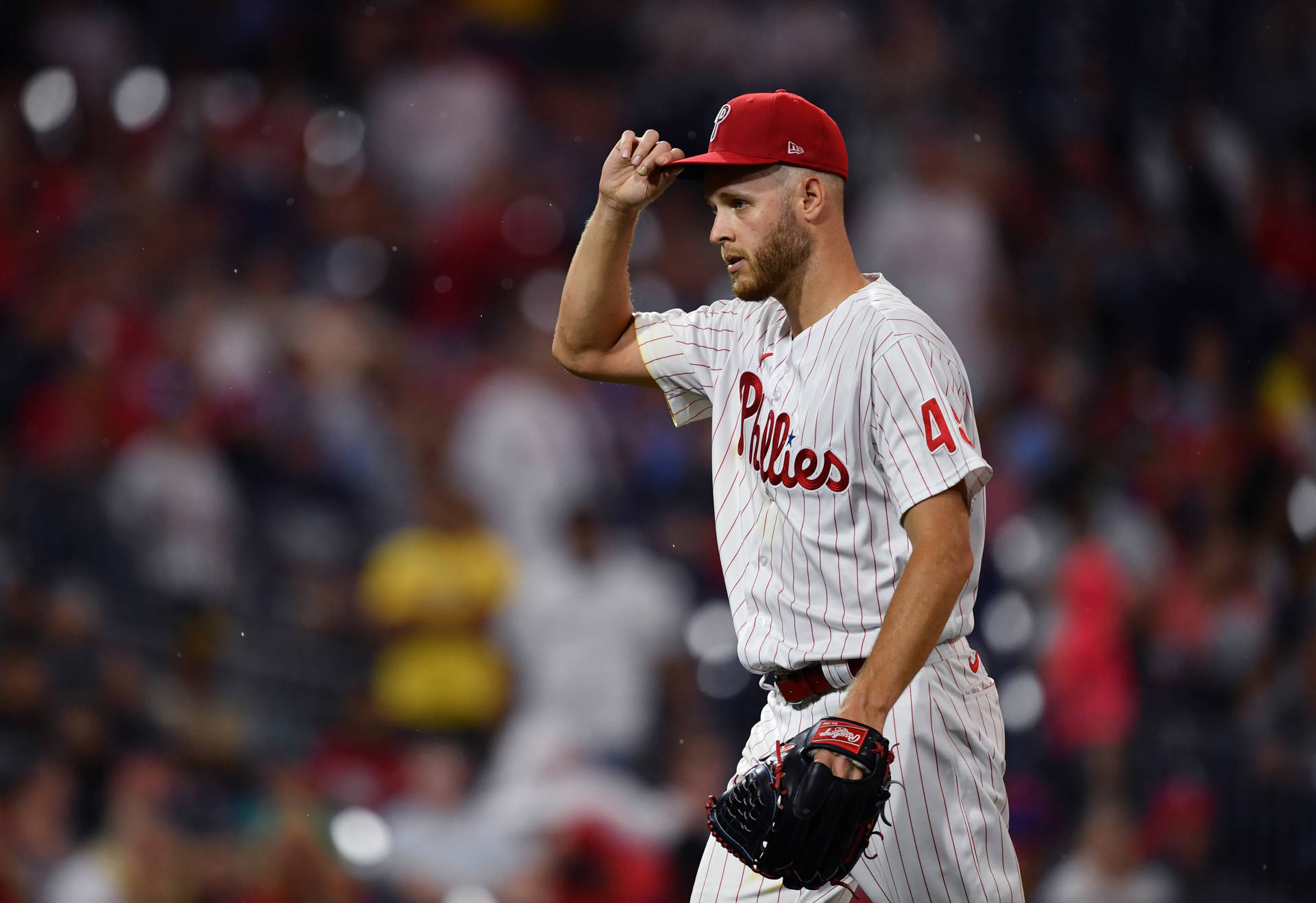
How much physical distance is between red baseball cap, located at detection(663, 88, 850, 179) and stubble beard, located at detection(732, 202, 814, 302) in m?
0.09

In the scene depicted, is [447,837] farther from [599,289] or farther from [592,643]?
[599,289]

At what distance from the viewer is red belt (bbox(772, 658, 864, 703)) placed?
2.52 meters

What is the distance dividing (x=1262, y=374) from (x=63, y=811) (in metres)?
5.49

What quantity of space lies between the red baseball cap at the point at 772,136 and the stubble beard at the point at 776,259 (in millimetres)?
90

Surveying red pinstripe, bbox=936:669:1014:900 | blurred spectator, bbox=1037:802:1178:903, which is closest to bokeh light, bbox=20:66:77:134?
blurred spectator, bbox=1037:802:1178:903

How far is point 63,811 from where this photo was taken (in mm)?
5195

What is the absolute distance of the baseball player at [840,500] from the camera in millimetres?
2434

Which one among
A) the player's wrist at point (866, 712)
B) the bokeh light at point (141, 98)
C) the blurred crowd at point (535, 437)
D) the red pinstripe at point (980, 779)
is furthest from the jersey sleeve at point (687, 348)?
the bokeh light at point (141, 98)

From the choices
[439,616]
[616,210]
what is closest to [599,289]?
[616,210]

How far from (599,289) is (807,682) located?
0.85 m

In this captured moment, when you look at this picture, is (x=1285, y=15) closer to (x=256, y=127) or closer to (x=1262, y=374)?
(x=1262, y=374)

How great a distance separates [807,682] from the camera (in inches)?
102

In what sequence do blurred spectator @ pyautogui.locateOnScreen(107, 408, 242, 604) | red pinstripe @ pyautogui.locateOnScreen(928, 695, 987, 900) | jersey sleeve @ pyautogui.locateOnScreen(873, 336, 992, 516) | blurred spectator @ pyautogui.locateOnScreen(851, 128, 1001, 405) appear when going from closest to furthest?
jersey sleeve @ pyautogui.locateOnScreen(873, 336, 992, 516), red pinstripe @ pyautogui.locateOnScreen(928, 695, 987, 900), blurred spectator @ pyautogui.locateOnScreen(107, 408, 242, 604), blurred spectator @ pyautogui.locateOnScreen(851, 128, 1001, 405)

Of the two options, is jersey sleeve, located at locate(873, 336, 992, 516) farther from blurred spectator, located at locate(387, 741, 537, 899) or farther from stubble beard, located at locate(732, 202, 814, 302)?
blurred spectator, located at locate(387, 741, 537, 899)
